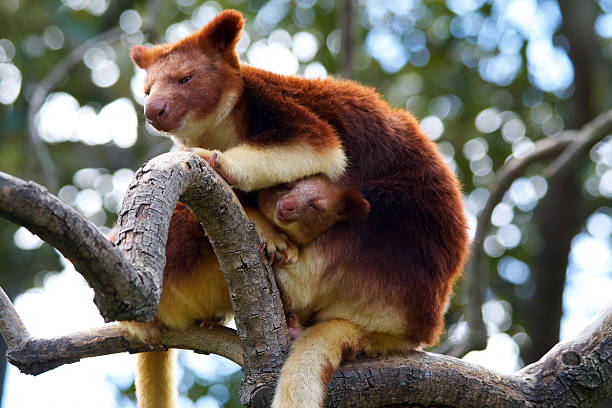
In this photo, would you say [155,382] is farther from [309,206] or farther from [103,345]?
[309,206]

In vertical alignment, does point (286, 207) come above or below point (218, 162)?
below

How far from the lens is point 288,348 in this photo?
2.93 metres

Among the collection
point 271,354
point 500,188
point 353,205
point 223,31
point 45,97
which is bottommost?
point 271,354

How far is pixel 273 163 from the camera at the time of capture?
9.60 feet

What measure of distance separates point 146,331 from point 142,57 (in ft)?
4.60

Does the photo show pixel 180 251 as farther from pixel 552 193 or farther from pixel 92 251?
pixel 552 193

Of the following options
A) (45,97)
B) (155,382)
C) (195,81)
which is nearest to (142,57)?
(195,81)

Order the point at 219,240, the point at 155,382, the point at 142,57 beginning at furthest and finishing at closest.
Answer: the point at 142,57 < the point at 155,382 < the point at 219,240

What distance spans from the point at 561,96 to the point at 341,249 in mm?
6977

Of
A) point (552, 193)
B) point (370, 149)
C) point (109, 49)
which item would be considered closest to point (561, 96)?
point (552, 193)

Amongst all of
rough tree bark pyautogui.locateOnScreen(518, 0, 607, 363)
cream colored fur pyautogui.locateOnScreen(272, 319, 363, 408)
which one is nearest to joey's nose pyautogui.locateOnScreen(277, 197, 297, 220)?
cream colored fur pyautogui.locateOnScreen(272, 319, 363, 408)

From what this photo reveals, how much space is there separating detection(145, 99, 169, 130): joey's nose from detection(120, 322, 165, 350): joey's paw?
2.89 feet

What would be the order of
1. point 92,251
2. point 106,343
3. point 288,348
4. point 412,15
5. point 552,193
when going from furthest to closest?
point 412,15 < point 552,193 < point 106,343 < point 288,348 < point 92,251

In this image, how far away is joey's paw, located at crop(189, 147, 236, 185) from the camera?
8.97ft
